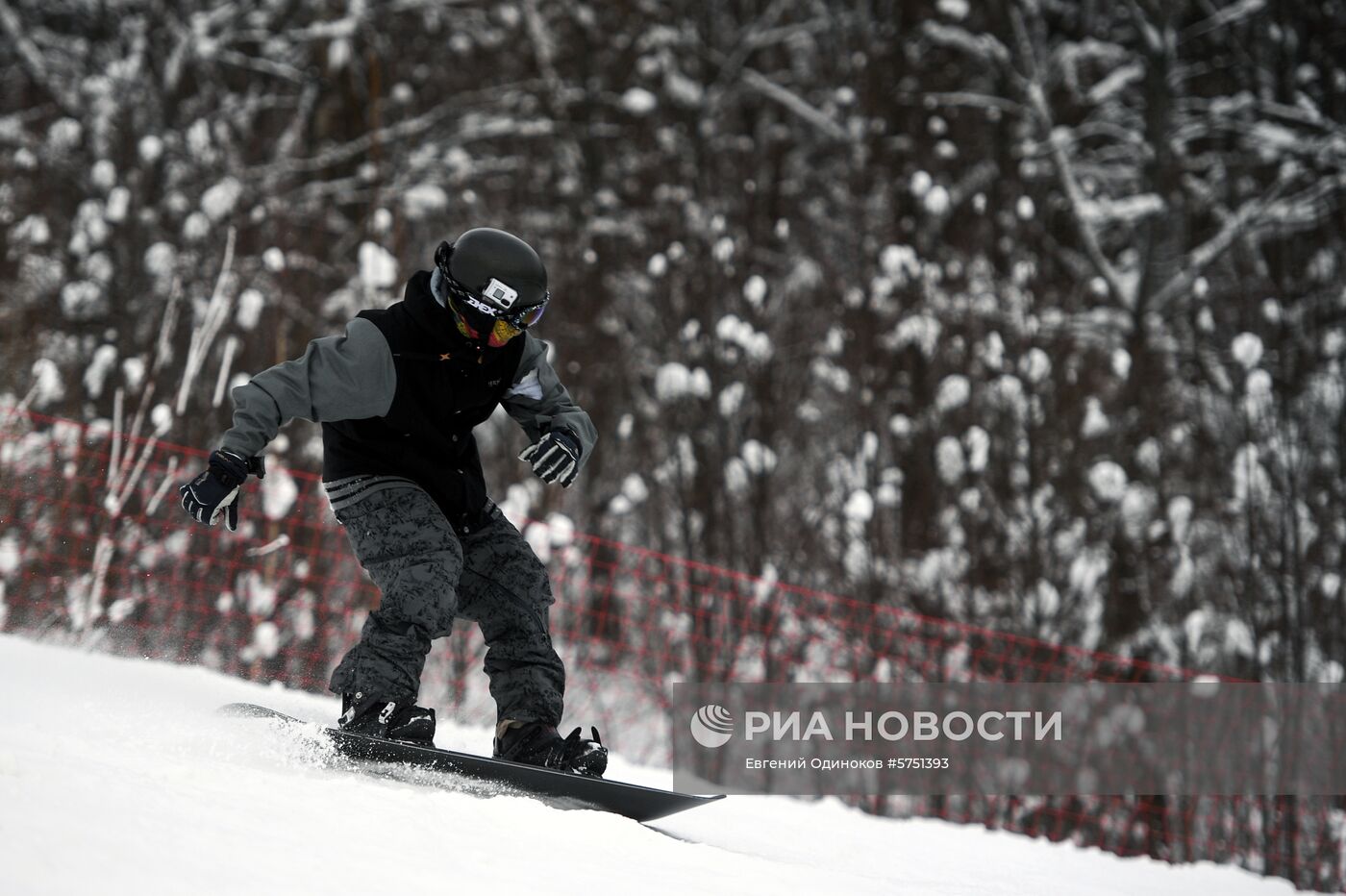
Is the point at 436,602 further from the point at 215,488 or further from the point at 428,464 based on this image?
the point at 215,488

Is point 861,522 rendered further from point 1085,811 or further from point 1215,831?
point 1215,831

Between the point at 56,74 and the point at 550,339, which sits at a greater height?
the point at 56,74

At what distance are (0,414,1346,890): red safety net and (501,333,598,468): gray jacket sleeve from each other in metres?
2.40

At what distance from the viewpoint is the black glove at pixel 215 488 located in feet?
8.72

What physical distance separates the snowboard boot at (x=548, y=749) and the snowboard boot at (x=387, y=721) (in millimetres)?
255

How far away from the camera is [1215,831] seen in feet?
24.5

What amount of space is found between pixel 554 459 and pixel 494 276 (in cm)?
51

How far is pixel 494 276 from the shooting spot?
3008 mm

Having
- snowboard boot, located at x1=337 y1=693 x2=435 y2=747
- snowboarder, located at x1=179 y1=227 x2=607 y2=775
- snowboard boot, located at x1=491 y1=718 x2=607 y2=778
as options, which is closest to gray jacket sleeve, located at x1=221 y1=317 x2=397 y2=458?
snowboarder, located at x1=179 y1=227 x2=607 y2=775

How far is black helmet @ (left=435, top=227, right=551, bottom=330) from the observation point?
301 centimetres

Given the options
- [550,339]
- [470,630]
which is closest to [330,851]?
[470,630]

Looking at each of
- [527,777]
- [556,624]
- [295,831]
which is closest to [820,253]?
[556,624]

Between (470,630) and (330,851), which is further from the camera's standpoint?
(470,630)

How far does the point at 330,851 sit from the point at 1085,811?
7.13 metres
